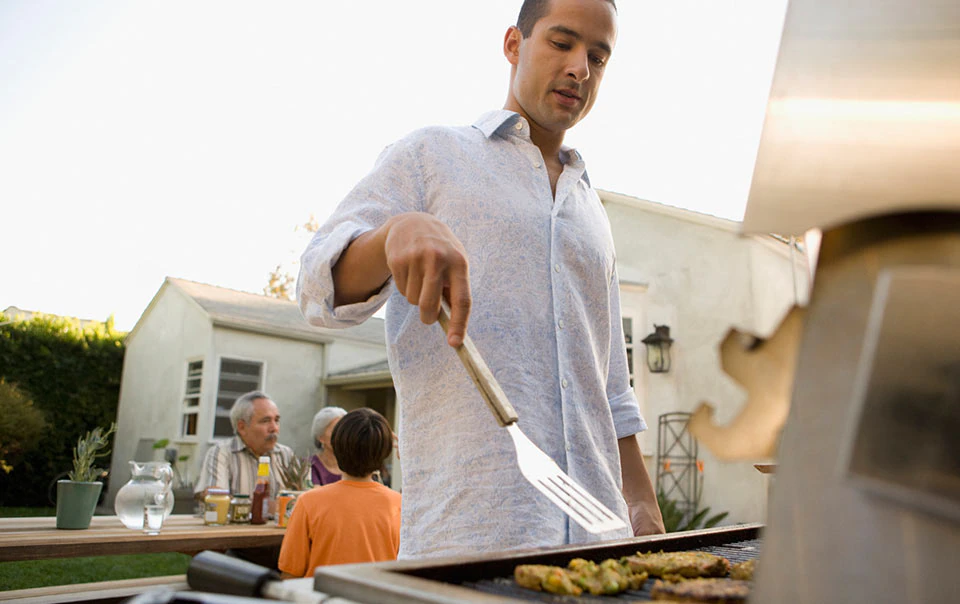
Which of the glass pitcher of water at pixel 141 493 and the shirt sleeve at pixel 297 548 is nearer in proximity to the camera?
the shirt sleeve at pixel 297 548

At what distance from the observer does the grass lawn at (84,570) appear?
28.0 ft

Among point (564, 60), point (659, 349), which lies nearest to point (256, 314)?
point (659, 349)

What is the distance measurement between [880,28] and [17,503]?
64.5 ft

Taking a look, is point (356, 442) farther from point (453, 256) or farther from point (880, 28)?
point (880, 28)

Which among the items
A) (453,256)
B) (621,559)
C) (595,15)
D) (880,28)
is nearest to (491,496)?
(621,559)

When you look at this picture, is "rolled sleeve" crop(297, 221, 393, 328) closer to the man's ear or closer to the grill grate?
the grill grate

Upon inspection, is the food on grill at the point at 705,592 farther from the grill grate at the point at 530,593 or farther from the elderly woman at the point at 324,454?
the elderly woman at the point at 324,454

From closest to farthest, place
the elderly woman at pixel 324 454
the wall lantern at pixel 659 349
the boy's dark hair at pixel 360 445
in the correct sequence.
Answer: the boy's dark hair at pixel 360 445 < the elderly woman at pixel 324 454 < the wall lantern at pixel 659 349

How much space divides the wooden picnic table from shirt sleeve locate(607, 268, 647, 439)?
316 cm

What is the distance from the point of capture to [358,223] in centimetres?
139

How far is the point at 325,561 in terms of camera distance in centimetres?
379

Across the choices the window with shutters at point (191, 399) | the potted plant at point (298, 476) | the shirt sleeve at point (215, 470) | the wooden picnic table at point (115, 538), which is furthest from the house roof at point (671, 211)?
the window with shutters at point (191, 399)

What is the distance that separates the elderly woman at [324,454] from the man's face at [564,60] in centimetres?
524

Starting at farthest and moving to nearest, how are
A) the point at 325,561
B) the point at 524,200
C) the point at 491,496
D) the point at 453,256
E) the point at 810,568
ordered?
1. the point at 325,561
2. the point at 524,200
3. the point at 491,496
4. the point at 453,256
5. the point at 810,568
